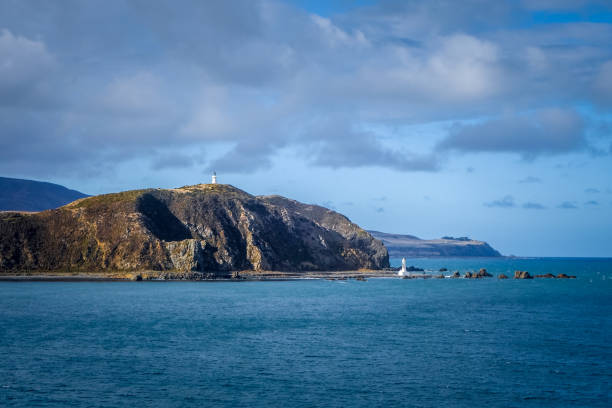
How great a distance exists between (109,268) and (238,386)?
136904 mm

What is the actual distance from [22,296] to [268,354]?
242ft

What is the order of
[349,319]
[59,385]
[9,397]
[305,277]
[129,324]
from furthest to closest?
[305,277]
[349,319]
[129,324]
[59,385]
[9,397]

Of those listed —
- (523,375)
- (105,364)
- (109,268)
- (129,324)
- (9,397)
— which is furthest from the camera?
(109,268)

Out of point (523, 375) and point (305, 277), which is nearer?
point (523, 375)

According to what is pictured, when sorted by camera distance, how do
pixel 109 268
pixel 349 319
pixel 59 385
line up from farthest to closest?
pixel 109 268 → pixel 349 319 → pixel 59 385

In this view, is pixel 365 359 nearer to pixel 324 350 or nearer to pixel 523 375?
pixel 324 350

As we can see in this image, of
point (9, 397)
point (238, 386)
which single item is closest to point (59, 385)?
point (9, 397)

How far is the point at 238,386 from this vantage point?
42.3m

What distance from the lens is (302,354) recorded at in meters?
54.0

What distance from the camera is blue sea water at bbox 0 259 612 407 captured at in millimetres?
39750

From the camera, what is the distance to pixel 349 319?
80.9m

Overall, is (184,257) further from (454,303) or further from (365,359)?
(365,359)

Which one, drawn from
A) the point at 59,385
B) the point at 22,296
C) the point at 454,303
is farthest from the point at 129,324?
the point at 454,303

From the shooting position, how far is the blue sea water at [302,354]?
39750 millimetres
